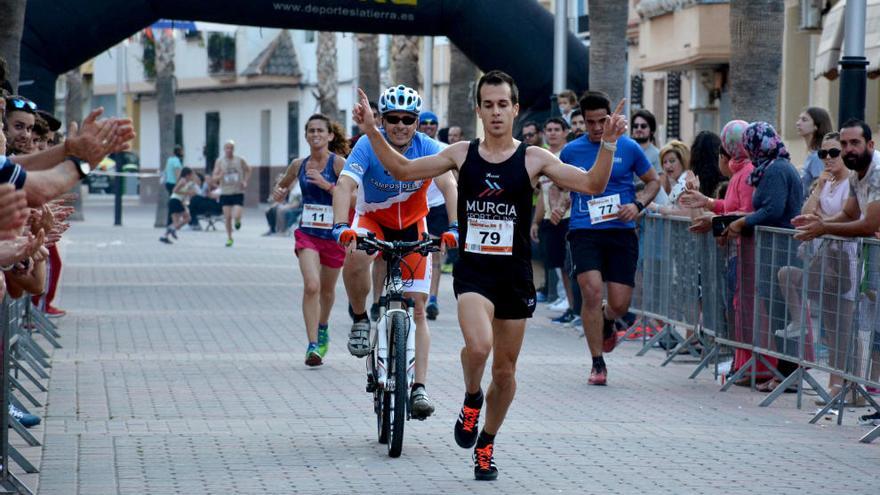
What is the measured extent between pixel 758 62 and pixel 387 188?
8461 mm

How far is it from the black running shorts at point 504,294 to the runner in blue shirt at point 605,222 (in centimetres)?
429

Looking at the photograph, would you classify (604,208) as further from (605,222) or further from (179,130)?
(179,130)

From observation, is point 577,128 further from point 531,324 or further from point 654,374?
point 654,374

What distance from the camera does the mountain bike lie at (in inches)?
372

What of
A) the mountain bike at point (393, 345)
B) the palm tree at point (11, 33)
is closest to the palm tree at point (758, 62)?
the palm tree at point (11, 33)

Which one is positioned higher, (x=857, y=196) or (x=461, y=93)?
(x=461, y=93)

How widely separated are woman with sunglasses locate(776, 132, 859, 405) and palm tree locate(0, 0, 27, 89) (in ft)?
28.2

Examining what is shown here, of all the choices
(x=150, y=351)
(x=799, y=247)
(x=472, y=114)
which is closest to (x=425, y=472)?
(x=799, y=247)

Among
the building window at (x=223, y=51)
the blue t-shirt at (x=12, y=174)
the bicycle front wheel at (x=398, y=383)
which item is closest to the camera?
the blue t-shirt at (x=12, y=174)

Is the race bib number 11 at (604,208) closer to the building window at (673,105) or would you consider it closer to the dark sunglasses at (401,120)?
the dark sunglasses at (401,120)

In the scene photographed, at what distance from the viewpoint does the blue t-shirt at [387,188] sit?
10938 millimetres

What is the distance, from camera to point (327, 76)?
147ft

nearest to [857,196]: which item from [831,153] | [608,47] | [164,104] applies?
[831,153]

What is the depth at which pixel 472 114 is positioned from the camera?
30.6 meters
